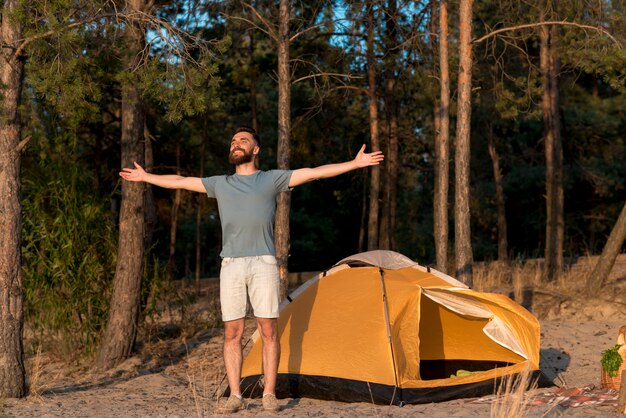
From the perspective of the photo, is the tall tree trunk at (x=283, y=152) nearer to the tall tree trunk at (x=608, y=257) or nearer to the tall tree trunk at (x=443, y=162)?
the tall tree trunk at (x=443, y=162)

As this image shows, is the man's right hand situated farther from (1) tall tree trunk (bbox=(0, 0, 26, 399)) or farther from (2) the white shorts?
(1) tall tree trunk (bbox=(0, 0, 26, 399))

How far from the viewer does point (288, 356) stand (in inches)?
343

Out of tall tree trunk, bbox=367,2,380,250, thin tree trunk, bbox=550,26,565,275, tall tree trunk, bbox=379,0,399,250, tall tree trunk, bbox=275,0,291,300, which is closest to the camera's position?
tall tree trunk, bbox=275,0,291,300

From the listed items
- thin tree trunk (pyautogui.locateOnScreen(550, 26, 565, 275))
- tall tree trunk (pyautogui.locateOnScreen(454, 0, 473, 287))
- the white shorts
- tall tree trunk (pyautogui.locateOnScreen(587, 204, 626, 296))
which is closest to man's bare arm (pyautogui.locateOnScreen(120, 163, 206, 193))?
the white shorts

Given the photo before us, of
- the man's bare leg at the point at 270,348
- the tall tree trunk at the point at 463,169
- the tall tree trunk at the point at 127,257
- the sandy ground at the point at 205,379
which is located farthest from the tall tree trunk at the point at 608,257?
the man's bare leg at the point at 270,348

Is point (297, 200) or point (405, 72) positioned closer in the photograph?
point (405, 72)

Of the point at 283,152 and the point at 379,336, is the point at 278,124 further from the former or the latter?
the point at 379,336

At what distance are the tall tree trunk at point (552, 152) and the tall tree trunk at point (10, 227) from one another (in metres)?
12.7

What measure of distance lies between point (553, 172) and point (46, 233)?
11.8 m

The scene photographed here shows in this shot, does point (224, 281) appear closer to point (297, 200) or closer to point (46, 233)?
point (46, 233)

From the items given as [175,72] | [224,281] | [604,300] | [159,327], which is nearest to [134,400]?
[224,281]

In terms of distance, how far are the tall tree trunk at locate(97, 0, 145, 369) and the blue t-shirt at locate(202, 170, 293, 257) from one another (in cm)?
456

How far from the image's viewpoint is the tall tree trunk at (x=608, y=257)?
45.4ft

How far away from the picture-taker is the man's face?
7.30 m
